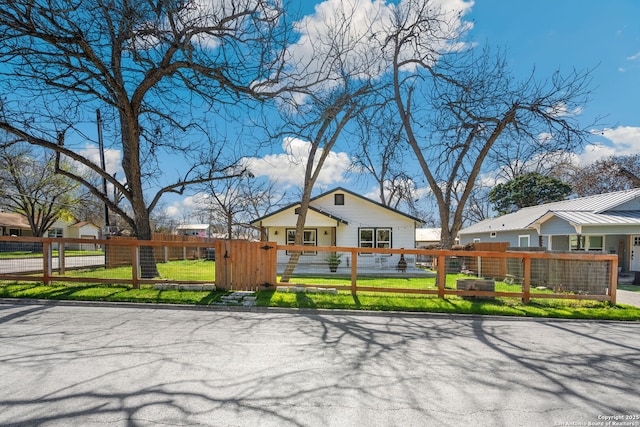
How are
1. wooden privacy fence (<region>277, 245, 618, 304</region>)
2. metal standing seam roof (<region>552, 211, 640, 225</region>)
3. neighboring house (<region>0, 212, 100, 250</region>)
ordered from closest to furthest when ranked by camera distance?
wooden privacy fence (<region>277, 245, 618, 304</region>)
metal standing seam roof (<region>552, 211, 640, 225</region>)
neighboring house (<region>0, 212, 100, 250</region>)

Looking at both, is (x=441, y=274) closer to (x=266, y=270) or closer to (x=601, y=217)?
(x=266, y=270)

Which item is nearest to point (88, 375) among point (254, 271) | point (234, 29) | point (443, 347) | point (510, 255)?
point (443, 347)

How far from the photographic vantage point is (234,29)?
7.77 m

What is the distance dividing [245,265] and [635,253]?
63.3 ft

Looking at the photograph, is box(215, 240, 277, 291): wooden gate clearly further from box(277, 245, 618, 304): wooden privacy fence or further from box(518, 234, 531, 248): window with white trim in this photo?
box(518, 234, 531, 248): window with white trim

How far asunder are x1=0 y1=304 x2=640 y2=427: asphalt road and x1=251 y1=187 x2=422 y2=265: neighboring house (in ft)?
47.5

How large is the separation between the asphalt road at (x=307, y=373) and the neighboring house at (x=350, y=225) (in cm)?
1447

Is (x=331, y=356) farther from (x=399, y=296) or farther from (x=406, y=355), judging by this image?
(x=399, y=296)

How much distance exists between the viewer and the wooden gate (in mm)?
9391

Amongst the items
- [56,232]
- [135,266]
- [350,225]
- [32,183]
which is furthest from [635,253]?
[56,232]

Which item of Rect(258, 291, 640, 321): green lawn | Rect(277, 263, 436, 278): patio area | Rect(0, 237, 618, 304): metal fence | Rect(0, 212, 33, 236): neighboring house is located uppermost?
Rect(0, 212, 33, 236): neighboring house

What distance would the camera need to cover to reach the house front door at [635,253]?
17.5 metres

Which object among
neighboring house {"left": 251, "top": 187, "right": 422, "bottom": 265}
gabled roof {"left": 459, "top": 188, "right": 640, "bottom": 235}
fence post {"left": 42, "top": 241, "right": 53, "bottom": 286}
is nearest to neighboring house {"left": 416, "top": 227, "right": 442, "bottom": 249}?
gabled roof {"left": 459, "top": 188, "right": 640, "bottom": 235}

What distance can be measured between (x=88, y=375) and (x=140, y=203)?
942 centimetres
